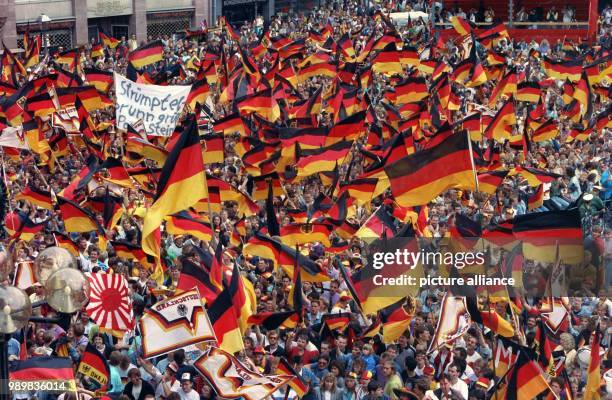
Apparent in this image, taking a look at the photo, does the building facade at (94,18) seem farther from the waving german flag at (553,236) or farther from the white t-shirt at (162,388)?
the white t-shirt at (162,388)

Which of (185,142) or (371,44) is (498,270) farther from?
(371,44)

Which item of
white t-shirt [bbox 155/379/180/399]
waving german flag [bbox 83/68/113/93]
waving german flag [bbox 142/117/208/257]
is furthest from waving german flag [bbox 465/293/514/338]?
waving german flag [bbox 83/68/113/93]

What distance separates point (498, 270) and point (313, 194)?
6.99 m

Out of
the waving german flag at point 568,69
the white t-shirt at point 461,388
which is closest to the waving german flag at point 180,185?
the white t-shirt at point 461,388

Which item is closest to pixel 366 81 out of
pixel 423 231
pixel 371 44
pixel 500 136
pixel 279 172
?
pixel 371 44

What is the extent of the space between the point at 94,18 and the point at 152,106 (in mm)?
24907

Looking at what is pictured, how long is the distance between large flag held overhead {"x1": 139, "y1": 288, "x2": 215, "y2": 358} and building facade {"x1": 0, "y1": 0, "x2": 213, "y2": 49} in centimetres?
3033

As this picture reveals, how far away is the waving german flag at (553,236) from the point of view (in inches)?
555

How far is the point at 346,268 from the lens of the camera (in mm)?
16156

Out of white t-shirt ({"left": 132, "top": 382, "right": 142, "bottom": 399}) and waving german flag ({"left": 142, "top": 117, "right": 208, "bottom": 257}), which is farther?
waving german flag ({"left": 142, "top": 117, "right": 208, "bottom": 257})

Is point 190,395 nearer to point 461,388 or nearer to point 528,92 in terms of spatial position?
point 461,388

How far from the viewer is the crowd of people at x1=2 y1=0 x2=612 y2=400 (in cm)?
1286

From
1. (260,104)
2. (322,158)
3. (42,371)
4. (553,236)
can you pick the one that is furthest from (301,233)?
(260,104)

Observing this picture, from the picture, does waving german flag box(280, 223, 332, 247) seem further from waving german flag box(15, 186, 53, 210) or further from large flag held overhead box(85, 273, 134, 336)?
waving german flag box(15, 186, 53, 210)
